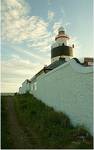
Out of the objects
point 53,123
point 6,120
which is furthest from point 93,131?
point 6,120

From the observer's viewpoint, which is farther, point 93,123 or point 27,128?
point 27,128

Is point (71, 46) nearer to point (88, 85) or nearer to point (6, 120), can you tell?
point (6, 120)

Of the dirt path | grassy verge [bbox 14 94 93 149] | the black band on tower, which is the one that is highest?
the black band on tower

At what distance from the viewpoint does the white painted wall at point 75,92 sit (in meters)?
8.15

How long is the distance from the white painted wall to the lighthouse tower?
20875 mm

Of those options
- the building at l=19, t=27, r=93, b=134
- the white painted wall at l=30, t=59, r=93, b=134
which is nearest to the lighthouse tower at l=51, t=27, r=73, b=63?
the building at l=19, t=27, r=93, b=134

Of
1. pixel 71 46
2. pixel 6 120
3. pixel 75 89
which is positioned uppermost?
pixel 71 46

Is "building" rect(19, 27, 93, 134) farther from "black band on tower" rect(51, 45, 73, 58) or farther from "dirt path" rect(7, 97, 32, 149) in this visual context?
"black band on tower" rect(51, 45, 73, 58)

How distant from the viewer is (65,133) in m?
8.46

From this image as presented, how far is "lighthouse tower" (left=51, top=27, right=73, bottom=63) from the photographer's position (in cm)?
3369

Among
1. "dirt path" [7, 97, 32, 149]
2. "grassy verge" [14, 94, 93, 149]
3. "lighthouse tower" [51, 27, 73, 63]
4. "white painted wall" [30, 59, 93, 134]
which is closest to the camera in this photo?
"grassy verge" [14, 94, 93, 149]

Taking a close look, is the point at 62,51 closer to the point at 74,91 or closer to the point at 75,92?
the point at 74,91

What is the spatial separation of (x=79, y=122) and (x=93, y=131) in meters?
1.29

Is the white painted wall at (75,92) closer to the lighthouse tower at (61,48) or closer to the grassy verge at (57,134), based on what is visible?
the grassy verge at (57,134)
